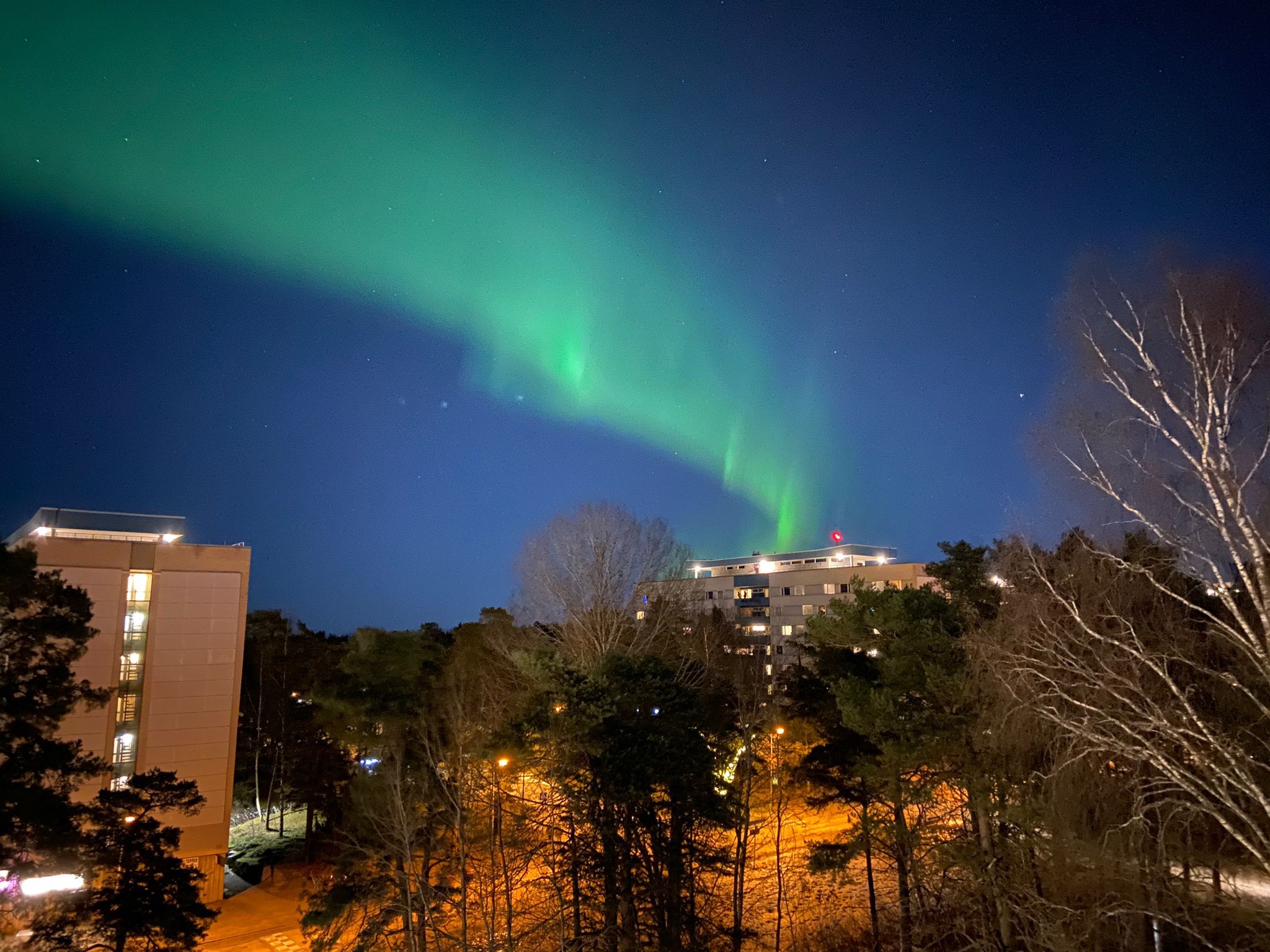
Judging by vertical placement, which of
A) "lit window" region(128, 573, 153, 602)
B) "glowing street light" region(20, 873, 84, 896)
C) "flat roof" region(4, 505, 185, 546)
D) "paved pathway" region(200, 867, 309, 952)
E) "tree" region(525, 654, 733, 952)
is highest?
"flat roof" region(4, 505, 185, 546)

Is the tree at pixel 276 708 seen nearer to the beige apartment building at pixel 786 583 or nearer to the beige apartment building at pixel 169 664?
the beige apartment building at pixel 169 664

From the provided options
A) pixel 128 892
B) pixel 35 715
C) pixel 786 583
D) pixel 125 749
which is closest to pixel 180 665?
pixel 125 749

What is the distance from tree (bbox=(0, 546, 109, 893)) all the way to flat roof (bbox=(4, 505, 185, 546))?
85.5 feet

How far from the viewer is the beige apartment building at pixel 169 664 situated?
3005cm

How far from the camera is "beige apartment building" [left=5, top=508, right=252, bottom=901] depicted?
30.0m

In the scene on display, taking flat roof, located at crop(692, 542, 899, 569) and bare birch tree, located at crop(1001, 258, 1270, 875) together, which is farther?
flat roof, located at crop(692, 542, 899, 569)

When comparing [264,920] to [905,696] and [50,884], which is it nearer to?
[50,884]

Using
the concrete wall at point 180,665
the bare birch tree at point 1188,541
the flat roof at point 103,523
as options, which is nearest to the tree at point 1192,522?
the bare birch tree at point 1188,541

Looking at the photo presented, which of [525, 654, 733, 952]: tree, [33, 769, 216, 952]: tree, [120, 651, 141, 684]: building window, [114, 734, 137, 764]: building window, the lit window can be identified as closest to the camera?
[525, 654, 733, 952]: tree

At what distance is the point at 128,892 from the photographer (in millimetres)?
15922

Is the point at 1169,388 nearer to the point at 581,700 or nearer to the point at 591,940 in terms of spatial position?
the point at 581,700

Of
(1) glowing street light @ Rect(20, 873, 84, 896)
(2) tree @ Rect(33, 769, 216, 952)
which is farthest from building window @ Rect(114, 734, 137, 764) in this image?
(2) tree @ Rect(33, 769, 216, 952)

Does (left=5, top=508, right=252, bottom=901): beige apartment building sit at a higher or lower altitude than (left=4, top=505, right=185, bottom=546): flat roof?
lower

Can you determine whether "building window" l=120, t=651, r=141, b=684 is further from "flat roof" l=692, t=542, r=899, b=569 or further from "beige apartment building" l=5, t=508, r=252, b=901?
"flat roof" l=692, t=542, r=899, b=569
